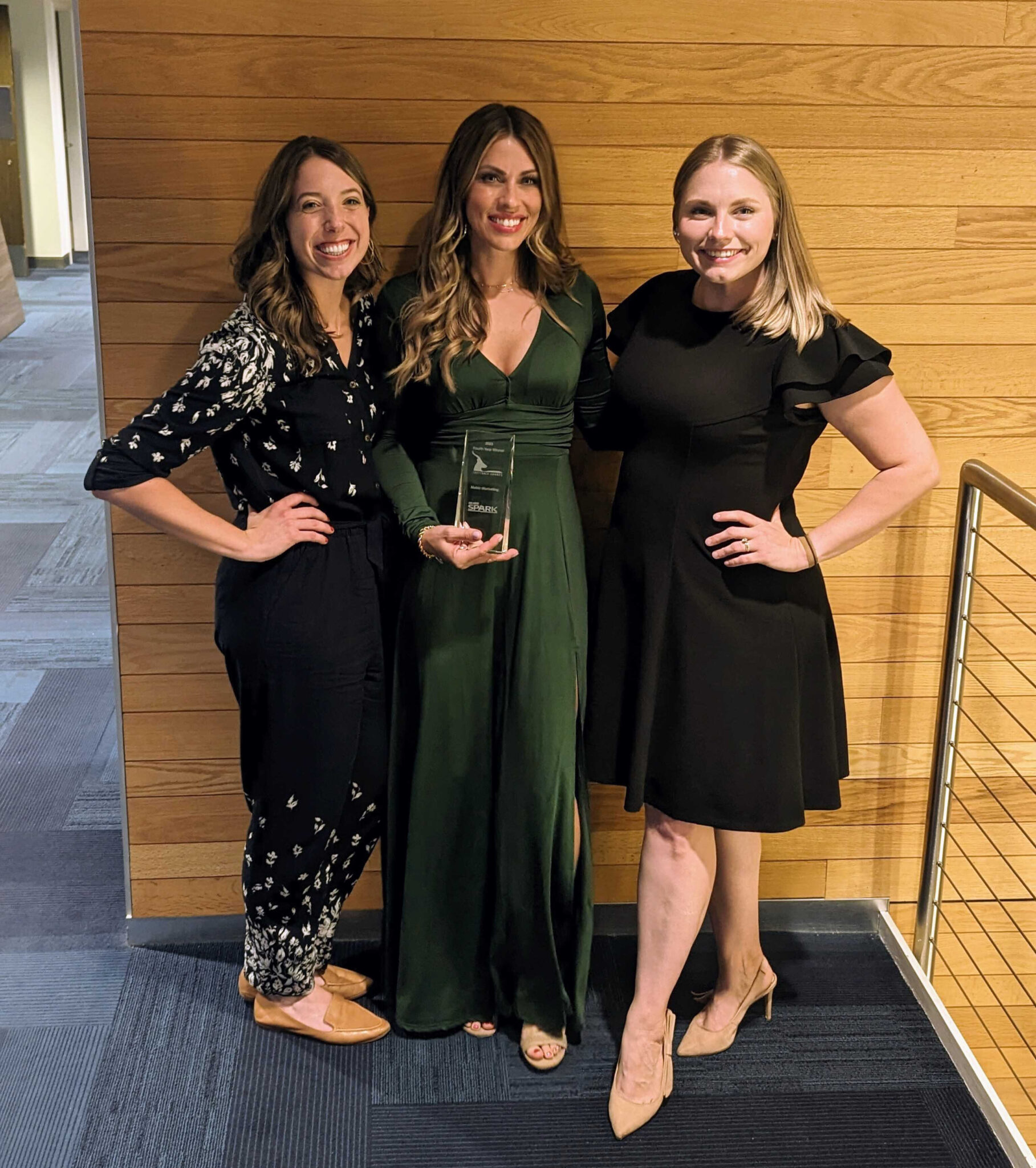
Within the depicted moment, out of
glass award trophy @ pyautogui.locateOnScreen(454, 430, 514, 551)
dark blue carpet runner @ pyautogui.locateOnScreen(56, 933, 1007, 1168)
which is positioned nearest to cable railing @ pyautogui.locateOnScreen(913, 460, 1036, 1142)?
dark blue carpet runner @ pyautogui.locateOnScreen(56, 933, 1007, 1168)

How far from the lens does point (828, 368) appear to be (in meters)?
2.09

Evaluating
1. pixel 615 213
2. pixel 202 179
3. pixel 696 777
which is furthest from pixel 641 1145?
pixel 202 179

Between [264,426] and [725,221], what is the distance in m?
0.82

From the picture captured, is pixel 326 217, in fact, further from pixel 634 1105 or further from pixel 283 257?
pixel 634 1105

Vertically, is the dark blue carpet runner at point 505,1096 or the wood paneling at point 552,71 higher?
the wood paneling at point 552,71

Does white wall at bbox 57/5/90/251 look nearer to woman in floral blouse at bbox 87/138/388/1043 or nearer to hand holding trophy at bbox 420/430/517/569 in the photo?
woman in floral blouse at bbox 87/138/388/1043

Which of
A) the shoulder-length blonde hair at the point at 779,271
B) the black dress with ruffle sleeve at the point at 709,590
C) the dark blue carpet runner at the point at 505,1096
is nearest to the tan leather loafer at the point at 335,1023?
the dark blue carpet runner at the point at 505,1096

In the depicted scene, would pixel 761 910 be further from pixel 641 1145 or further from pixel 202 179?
pixel 202 179

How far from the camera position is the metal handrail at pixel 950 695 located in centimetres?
254

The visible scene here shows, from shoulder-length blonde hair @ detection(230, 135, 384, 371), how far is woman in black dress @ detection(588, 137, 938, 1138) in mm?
536

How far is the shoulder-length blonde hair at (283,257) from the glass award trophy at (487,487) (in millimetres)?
305

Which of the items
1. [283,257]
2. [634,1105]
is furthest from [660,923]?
[283,257]

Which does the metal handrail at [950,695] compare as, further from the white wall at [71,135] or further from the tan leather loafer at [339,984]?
the white wall at [71,135]

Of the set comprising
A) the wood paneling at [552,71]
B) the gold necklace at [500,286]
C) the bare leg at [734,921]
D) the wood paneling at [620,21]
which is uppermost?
the wood paneling at [620,21]
